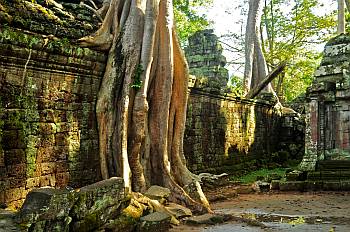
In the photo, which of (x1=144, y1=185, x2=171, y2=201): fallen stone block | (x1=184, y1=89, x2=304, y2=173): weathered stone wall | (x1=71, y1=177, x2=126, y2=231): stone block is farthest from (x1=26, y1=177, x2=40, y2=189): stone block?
(x1=184, y1=89, x2=304, y2=173): weathered stone wall

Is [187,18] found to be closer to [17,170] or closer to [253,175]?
[253,175]

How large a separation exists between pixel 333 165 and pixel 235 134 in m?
3.25

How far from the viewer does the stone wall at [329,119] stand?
977cm

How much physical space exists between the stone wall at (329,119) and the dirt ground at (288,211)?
4.46 ft

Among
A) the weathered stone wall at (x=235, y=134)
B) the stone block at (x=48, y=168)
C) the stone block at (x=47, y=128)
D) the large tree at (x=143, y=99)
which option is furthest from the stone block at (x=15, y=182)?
the weathered stone wall at (x=235, y=134)

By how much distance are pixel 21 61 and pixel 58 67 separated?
59 centimetres

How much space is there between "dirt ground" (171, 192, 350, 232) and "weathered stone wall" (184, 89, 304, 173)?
1.96 m

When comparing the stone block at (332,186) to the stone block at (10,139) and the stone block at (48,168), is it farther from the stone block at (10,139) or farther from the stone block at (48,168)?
the stone block at (10,139)

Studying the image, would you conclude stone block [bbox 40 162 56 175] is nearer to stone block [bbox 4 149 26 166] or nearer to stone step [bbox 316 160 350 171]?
stone block [bbox 4 149 26 166]

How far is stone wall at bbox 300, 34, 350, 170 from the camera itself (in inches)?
385

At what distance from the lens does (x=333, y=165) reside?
9.49 metres

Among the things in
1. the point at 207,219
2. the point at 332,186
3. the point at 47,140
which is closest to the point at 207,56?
the point at 332,186

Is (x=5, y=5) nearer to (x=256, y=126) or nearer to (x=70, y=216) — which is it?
(x=70, y=216)

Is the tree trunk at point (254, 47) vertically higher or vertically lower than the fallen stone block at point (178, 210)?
higher
